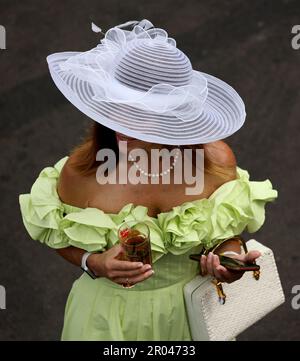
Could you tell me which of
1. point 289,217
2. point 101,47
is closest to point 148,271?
point 101,47

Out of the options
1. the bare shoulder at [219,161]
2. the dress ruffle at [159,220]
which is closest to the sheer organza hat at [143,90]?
the bare shoulder at [219,161]

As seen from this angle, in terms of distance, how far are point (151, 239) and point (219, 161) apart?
38cm

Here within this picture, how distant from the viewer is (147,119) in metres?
2.53

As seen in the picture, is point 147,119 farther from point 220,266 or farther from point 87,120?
point 87,120

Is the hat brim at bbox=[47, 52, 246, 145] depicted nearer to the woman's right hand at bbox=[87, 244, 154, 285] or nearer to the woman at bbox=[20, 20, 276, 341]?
the woman at bbox=[20, 20, 276, 341]

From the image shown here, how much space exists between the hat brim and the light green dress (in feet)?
0.78

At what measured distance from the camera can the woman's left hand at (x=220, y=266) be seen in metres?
2.65

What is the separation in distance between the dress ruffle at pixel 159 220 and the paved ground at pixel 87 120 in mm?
1464

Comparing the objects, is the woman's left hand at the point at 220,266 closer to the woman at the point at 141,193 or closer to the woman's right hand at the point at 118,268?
the woman at the point at 141,193

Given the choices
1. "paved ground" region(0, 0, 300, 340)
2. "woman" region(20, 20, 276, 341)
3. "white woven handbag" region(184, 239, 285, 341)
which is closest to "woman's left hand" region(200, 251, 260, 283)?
"woman" region(20, 20, 276, 341)

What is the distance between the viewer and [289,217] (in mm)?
4559

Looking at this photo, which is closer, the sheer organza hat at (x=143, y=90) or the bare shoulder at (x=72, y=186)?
the sheer organza hat at (x=143, y=90)

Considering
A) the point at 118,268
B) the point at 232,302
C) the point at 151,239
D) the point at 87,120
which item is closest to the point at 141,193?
the point at 151,239

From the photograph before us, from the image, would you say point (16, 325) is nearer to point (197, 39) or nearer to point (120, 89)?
point (120, 89)
